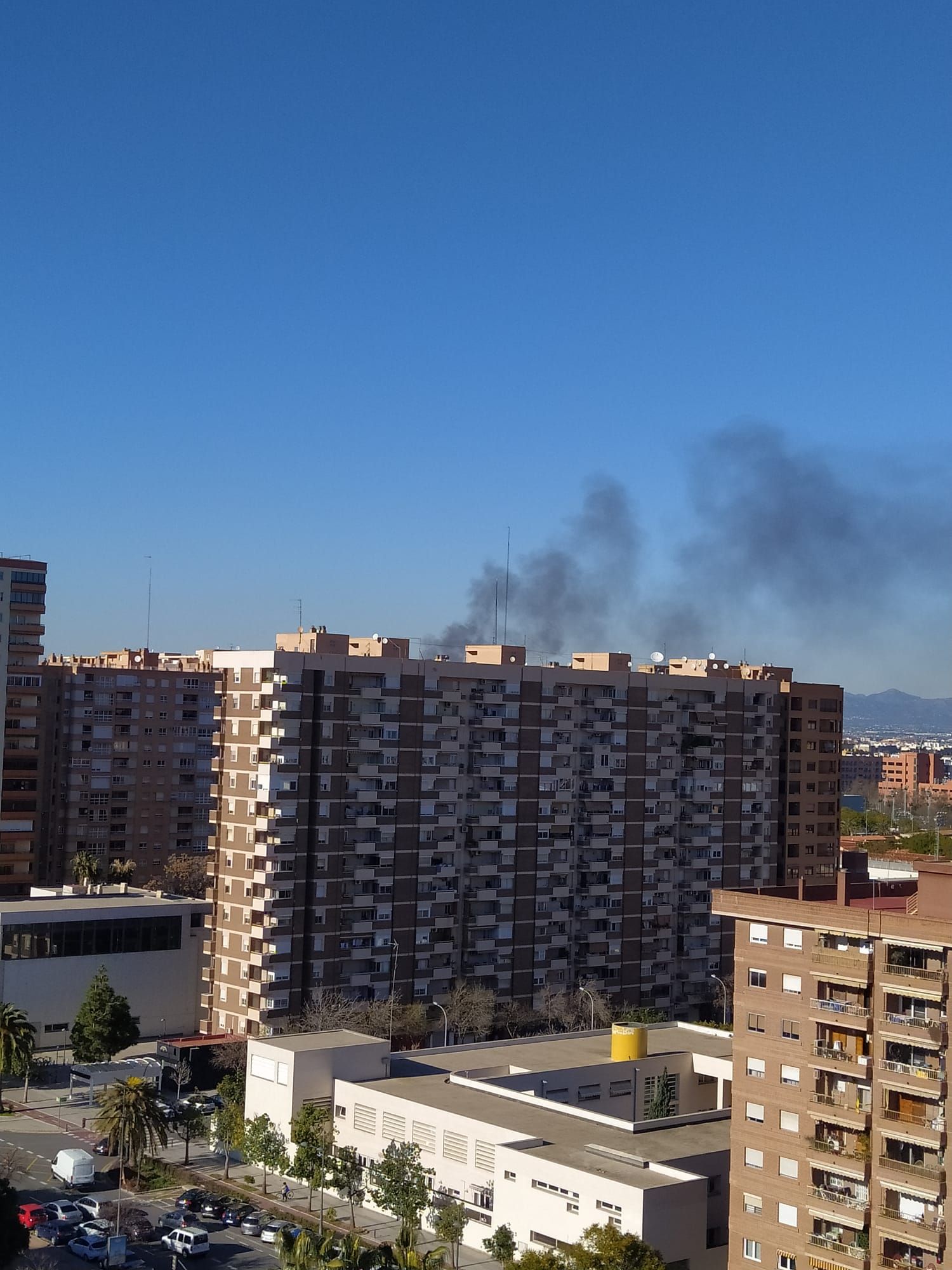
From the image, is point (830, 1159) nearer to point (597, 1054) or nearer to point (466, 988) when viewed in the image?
point (597, 1054)

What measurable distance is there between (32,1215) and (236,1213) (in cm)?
714

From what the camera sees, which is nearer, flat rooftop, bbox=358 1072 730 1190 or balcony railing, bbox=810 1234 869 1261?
balcony railing, bbox=810 1234 869 1261

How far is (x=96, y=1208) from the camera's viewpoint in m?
50.3

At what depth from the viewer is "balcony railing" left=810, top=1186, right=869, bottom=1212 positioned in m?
38.6

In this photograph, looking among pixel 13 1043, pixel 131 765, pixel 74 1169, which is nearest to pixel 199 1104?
pixel 13 1043

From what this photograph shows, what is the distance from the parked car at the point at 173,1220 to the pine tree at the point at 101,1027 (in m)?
19.8

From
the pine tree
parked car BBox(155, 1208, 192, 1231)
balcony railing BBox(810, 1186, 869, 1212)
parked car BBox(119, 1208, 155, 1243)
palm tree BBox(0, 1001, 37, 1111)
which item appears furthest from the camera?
the pine tree

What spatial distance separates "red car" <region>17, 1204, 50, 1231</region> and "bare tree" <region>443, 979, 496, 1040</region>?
30213mm

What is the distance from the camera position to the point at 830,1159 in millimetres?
39531

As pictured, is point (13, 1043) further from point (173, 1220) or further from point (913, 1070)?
point (913, 1070)

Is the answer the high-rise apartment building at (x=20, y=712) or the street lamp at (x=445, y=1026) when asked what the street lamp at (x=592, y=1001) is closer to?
the street lamp at (x=445, y=1026)

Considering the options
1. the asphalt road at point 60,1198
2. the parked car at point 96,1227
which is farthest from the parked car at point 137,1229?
the parked car at point 96,1227

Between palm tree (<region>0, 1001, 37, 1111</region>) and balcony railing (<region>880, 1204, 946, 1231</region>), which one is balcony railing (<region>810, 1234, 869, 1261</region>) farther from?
palm tree (<region>0, 1001, 37, 1111</region>)

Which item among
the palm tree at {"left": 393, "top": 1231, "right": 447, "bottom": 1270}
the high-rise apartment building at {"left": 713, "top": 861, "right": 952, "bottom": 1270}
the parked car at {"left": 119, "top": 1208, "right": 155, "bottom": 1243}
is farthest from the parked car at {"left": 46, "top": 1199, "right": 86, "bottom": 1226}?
the high-rise apartment building at {"left": 713, "top": 861, "right": 952, "bottom": 1270}
